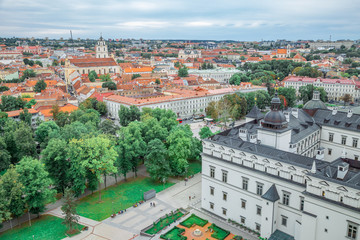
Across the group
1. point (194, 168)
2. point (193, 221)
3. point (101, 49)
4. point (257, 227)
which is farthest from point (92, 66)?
point (257, 227)

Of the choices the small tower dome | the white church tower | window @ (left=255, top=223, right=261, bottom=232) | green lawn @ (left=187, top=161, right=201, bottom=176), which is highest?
the white church tower

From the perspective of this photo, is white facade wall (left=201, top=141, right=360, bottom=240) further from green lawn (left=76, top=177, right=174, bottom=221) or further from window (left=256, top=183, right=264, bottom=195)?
green lawn (left=76, top=177, right=174, bottom=221)

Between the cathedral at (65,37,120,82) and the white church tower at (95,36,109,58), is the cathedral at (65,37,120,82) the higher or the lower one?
the lower one

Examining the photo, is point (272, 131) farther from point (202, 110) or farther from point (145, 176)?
point (202, 110)

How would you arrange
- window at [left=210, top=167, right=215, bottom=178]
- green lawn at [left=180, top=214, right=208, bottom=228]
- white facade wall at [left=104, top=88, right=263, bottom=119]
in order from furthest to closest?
white facade wall at [left=104, top=88, right=263, bottom=119] < window at [left=210, top=167, right=215, bottom=178] < green lawn at [left=180, top=214, right=208, bottom=228]

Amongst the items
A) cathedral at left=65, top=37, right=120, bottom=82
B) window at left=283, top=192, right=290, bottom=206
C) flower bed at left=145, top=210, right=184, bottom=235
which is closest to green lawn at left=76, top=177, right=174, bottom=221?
flower bed at left=145, top=210, right=184, bottom=235

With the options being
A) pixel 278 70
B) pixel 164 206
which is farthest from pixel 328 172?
pixel 278 70
